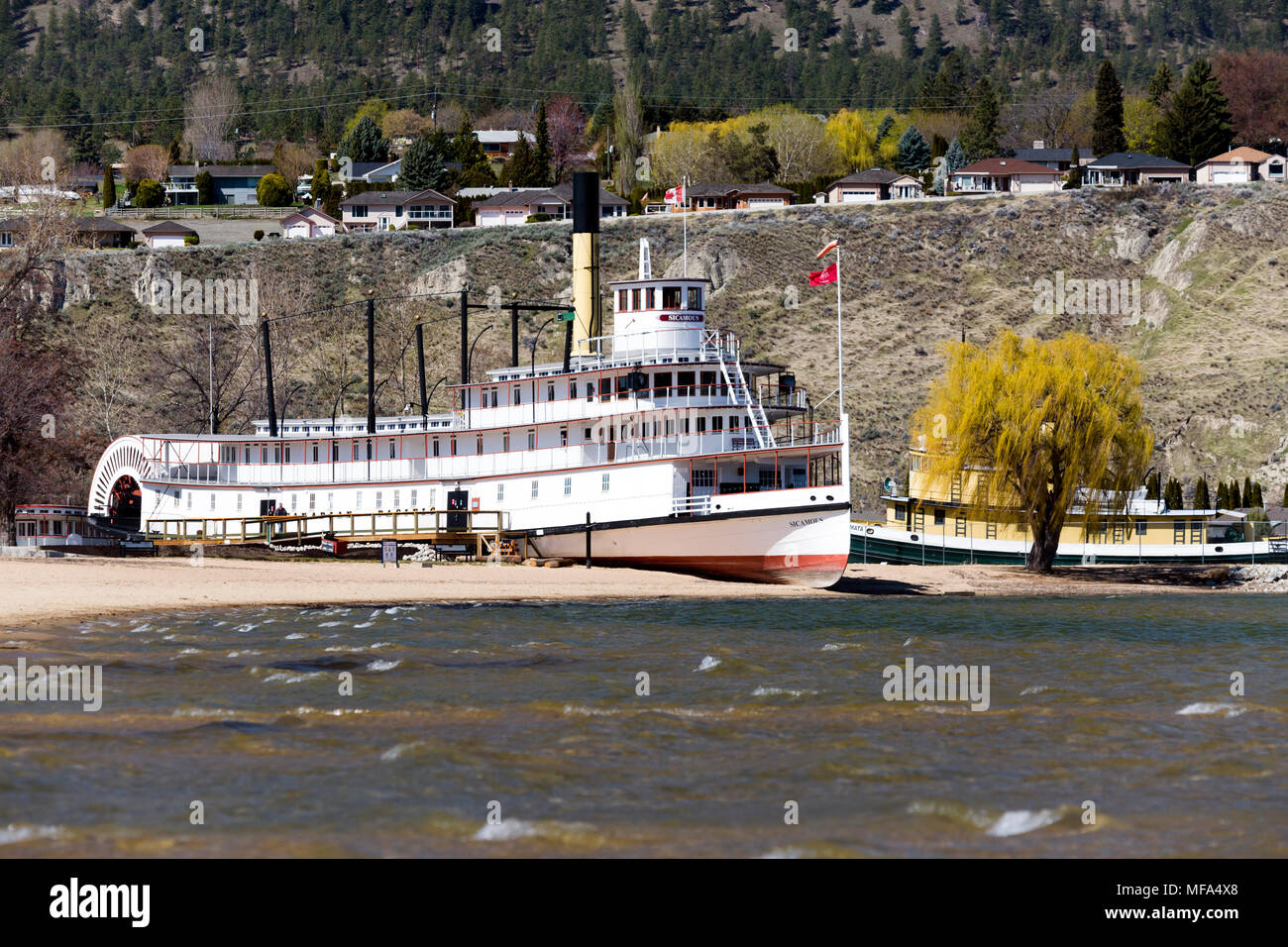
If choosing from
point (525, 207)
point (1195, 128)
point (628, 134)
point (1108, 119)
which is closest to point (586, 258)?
point (525, 207)

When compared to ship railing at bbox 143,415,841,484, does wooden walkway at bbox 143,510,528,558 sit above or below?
below

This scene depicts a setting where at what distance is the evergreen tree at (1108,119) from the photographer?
140375 millimetres

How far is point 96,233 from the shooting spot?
128 meters

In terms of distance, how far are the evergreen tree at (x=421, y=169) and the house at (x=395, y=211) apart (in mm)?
12331

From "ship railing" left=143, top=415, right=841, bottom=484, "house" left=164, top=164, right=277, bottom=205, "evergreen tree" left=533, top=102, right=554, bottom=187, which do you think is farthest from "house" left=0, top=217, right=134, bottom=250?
"ship railing" left=143, top=415, right=841, bottom=484

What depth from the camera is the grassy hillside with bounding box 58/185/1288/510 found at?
9144 centimetres

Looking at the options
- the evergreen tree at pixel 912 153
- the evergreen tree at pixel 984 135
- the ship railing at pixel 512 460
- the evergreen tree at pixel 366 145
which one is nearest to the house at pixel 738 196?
the evergreen tree at pixel 912 153

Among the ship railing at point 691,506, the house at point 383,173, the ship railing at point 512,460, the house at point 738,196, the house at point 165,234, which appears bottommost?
the ship railing at point 691,506

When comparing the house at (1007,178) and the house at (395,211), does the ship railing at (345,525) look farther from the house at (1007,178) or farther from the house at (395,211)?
the house at (1007,178)

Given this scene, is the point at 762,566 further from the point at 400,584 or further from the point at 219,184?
the point at 219,184

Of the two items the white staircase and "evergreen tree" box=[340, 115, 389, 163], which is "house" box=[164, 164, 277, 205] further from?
the white staircase

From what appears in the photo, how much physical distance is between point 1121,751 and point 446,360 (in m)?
82.7

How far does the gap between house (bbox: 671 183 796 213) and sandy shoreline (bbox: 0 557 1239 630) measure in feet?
246
